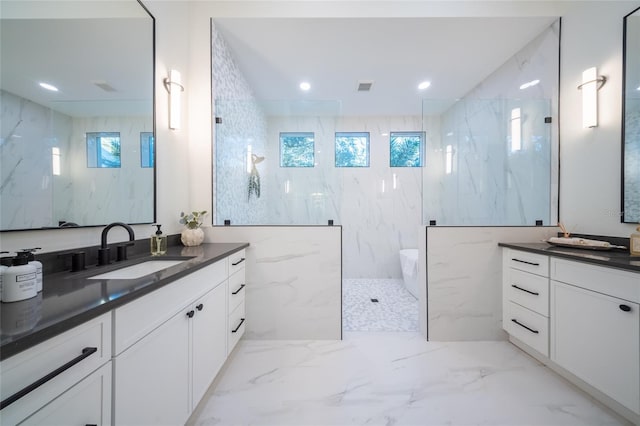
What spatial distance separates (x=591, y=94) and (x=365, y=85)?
1.98 meters

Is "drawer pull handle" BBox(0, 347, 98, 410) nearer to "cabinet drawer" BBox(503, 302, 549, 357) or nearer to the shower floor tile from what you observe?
Result: the shower floor tile

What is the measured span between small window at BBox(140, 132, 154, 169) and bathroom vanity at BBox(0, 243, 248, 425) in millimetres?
713

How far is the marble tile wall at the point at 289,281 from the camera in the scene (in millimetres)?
2107

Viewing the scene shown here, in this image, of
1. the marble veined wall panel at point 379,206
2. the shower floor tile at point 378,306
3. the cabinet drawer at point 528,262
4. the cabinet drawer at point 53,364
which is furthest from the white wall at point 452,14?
the marble veined wall panel at point 379,206

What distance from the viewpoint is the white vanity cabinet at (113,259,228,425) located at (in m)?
0.80

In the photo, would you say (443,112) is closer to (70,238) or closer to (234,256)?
(234,256)

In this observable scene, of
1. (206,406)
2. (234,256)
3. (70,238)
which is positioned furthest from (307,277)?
(70,238)

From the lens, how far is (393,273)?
3.96m

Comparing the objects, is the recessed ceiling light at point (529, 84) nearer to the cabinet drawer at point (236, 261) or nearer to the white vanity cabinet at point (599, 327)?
the white vanity cabinet at point (599, 327)

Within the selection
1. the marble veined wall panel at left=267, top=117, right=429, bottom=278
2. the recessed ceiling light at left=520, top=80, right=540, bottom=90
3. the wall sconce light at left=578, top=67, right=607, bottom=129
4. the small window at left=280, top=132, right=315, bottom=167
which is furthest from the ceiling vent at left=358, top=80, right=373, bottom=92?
the wall sconce light at left=578, top=67, right=607, bottom=129

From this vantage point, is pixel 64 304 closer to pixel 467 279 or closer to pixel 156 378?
pixel 156 378

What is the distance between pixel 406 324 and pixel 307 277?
116 centimetres

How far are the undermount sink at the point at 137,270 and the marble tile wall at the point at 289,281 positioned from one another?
0.66 metres

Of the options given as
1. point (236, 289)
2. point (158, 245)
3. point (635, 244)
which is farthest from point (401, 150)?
point (158, 245)
